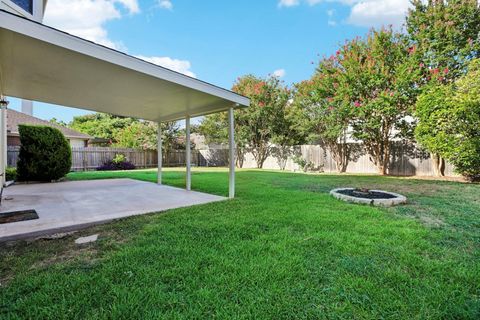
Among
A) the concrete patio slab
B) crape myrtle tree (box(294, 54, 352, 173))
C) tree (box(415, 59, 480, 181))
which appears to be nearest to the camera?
the concrete patio slab

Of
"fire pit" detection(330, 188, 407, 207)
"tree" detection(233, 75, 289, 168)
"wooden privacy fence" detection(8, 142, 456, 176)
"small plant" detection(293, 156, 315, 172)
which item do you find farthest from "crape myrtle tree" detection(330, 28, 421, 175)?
"fire pit" detection(330, 188, 407, 207)

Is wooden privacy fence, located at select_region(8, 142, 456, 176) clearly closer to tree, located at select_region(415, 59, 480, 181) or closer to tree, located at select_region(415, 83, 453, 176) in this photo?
tree, located at select_region(415, 59, 480, 181)

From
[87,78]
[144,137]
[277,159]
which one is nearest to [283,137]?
[277,159]

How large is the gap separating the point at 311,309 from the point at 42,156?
10.1 meters

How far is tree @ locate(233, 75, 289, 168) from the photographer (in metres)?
16.0

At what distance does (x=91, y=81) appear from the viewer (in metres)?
4.33

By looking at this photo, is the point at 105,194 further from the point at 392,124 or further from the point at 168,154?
the point at 168,154

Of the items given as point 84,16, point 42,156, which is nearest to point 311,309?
point 42,156

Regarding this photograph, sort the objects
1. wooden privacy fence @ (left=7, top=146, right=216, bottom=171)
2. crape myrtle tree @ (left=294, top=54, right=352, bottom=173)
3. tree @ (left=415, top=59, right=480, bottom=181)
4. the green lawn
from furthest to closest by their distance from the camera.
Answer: wooden privacy fence @ (left=7, top=146, right=216, bottom=171), crape myrtle tree @ (left=294, top=54, right=352, bottom=173), tree @ (left=415, top=59, right=480, bottom=181), the green lawn

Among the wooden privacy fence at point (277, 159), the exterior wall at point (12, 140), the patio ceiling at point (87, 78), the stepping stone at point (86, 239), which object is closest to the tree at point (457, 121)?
the wooden privacy fence at point (277, 159)

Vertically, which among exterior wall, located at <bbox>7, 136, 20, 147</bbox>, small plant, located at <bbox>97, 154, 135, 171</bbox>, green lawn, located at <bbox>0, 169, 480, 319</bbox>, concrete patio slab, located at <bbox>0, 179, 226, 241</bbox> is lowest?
green lawn, located at <bbox>0, 169, 480, 319</bbox>

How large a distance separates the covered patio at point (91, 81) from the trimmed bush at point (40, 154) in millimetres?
3045

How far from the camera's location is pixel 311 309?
1.64 m

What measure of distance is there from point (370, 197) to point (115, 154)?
53.3 ft
